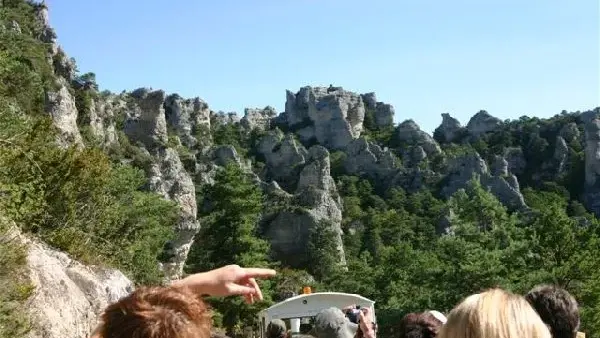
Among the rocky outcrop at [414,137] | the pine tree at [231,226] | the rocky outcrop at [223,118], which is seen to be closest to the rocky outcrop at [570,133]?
the rocky outcrop at [414,137]

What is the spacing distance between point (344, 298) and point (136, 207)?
1447 centimetres

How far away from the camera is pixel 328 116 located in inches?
3260

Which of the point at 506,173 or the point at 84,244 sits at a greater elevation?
the point at 506,173

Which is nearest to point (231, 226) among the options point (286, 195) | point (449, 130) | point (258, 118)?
point (286, 195)

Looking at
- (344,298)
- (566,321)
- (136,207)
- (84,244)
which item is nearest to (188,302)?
(566,321)

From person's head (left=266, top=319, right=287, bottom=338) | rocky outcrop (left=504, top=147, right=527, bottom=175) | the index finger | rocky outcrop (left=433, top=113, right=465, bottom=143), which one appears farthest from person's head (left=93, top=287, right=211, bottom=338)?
rocky outcrop (left=433, top=113, right=465, bottom=143)

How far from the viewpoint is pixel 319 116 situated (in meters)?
83.8

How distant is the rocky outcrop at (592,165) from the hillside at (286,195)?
0.16 m

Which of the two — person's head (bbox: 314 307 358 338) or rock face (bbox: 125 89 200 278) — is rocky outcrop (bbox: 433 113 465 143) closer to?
rock face (bbox: 125 89 200 278)

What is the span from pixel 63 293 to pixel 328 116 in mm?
74335

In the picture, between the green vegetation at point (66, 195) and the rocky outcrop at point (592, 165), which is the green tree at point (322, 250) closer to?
the green vegetation at point (66, 195)

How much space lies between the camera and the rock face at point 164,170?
32.2 meters

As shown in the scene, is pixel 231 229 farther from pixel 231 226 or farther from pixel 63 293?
pixel 63 293

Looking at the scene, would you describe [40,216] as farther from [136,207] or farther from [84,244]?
[136,207]
